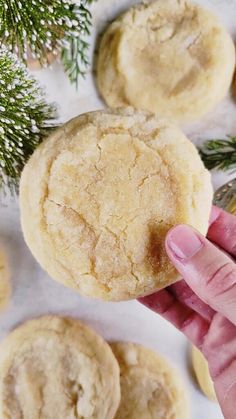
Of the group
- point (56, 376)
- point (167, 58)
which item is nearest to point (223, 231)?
point (167, 58)

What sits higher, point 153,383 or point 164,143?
point 164,143

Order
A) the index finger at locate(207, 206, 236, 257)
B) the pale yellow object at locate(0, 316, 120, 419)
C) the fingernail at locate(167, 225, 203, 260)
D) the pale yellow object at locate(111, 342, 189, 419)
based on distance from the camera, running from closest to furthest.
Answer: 1. the fingernail at locate(167, 225, 203, 260)
2. the index finger at locate(207, 206, 236, 257)
3. the pale yellow object at locate(0, 316, 120, 419)
4. the pale yellow object at locate(111, 342, 189, 419)

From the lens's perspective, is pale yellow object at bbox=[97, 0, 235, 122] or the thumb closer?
the thumb

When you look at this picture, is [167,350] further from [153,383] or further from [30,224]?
[30,224]

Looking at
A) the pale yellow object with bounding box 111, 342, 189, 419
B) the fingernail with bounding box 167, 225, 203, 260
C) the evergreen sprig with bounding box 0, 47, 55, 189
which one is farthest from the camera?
the pale yellow object with bounding box 111, 342, 189, 419

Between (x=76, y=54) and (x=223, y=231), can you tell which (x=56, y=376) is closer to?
(x=223, y=231)

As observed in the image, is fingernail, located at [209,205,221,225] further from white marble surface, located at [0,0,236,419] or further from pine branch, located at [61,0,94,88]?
pine branch, located at [61,0,94,88]

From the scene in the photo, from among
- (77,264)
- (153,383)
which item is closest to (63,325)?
(153,383)

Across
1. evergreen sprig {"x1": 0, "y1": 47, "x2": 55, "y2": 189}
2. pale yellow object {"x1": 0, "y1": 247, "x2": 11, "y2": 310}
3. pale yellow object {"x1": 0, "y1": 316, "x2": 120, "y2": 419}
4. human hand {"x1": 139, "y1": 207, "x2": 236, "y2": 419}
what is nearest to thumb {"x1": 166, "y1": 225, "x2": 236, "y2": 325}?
human hand {"x1": 139, "y1": 207, "x2": 236, "y2": 419}
